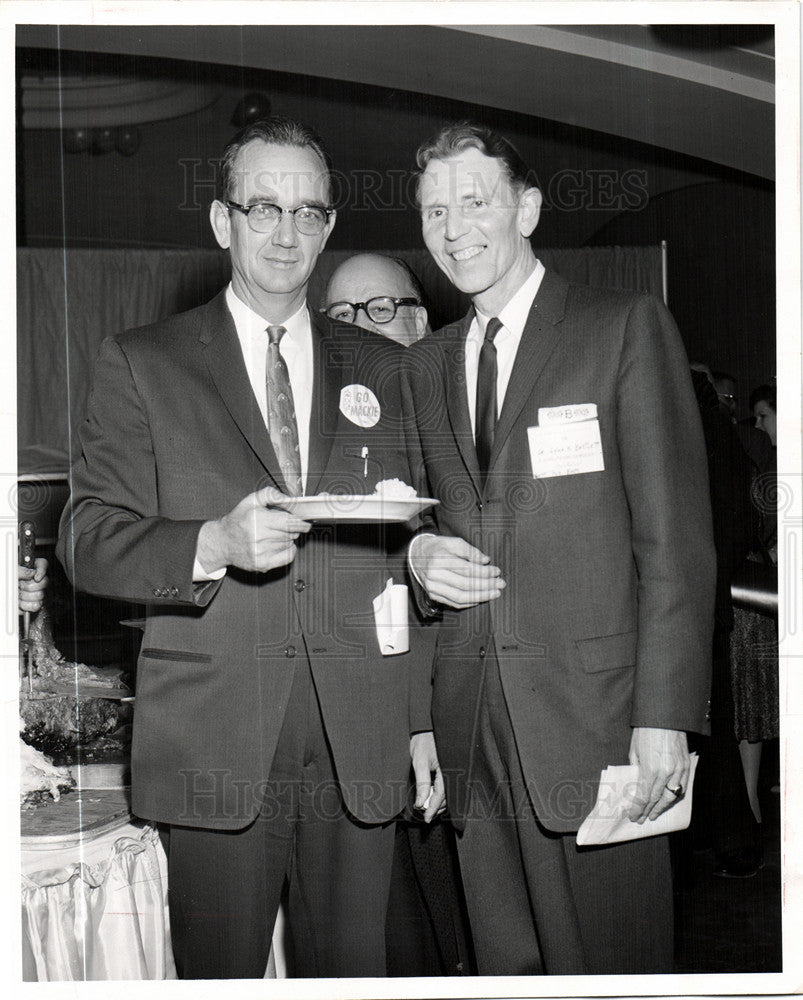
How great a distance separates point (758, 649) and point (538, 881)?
29.4 inches

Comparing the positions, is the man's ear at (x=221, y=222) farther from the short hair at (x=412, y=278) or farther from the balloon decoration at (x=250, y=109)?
the short hair at (x=412, y=278)

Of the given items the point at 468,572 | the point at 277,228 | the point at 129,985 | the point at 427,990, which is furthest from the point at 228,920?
the point at 277,228

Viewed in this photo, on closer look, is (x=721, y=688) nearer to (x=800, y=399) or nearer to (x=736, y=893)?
(x=736, y=893)

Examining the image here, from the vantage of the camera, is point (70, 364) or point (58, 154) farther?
point (58, 154)

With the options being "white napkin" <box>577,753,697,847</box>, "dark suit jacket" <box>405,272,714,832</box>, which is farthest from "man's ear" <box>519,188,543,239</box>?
"white napkin" <box>577,753,697,847</box>

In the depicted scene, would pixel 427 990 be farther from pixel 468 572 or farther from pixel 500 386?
pixel 500 386

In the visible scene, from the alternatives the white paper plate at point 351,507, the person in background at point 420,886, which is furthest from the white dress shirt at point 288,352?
the white paper plate at point 351,507

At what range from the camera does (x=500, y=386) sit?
2.10 m

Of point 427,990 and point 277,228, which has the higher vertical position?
point 277,228

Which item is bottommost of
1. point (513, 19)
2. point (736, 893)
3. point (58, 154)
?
point (736, 893)

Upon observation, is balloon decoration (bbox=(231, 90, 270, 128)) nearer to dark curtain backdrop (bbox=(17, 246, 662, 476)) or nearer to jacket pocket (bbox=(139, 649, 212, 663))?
dark curtain backdrop (bbox=(17, 246, 662, 476))

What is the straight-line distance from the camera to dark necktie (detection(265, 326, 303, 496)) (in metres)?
2.09

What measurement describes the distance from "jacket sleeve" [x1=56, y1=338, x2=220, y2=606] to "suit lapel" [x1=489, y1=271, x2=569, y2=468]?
2.28 feet

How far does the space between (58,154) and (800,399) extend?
187 centimetres
